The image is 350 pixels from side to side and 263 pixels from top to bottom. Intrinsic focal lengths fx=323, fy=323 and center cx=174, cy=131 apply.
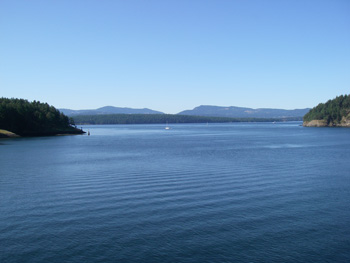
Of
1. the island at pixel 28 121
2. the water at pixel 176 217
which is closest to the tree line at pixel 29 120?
the island at pixel 28 121

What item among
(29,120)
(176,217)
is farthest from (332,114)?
(176,217)

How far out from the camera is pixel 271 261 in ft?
39.7

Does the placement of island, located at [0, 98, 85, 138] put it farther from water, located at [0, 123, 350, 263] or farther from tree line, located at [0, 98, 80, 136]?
water, located at [0, 123, 350, 263]

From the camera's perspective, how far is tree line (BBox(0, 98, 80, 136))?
3844 inches

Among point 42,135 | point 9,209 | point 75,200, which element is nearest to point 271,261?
A: point 75,200

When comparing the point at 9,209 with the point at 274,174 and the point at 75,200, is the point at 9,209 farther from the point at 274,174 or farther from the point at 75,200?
the point at 274,174

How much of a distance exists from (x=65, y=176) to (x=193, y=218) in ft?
56.3

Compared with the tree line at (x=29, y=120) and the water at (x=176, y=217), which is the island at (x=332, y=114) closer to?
the tree line at (x=29, y=120)

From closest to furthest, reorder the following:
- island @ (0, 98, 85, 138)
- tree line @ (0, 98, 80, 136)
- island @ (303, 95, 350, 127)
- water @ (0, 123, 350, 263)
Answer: water @ (0, 123, 350, 263) → island @ (0, 98, 85, 138) → tree line @ (0, 98, 80, 136) → island @ (303, 95, 350, 127)

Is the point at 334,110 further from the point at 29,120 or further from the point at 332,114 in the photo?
the point at 29,120

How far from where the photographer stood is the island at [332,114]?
167500mm

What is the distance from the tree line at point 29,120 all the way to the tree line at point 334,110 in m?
131

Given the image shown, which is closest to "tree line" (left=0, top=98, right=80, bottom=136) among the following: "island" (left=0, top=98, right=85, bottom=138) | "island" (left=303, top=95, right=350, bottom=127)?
"island" (left=0, top=98, right=85, bottom=138)

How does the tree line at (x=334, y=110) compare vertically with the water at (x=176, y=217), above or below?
above
